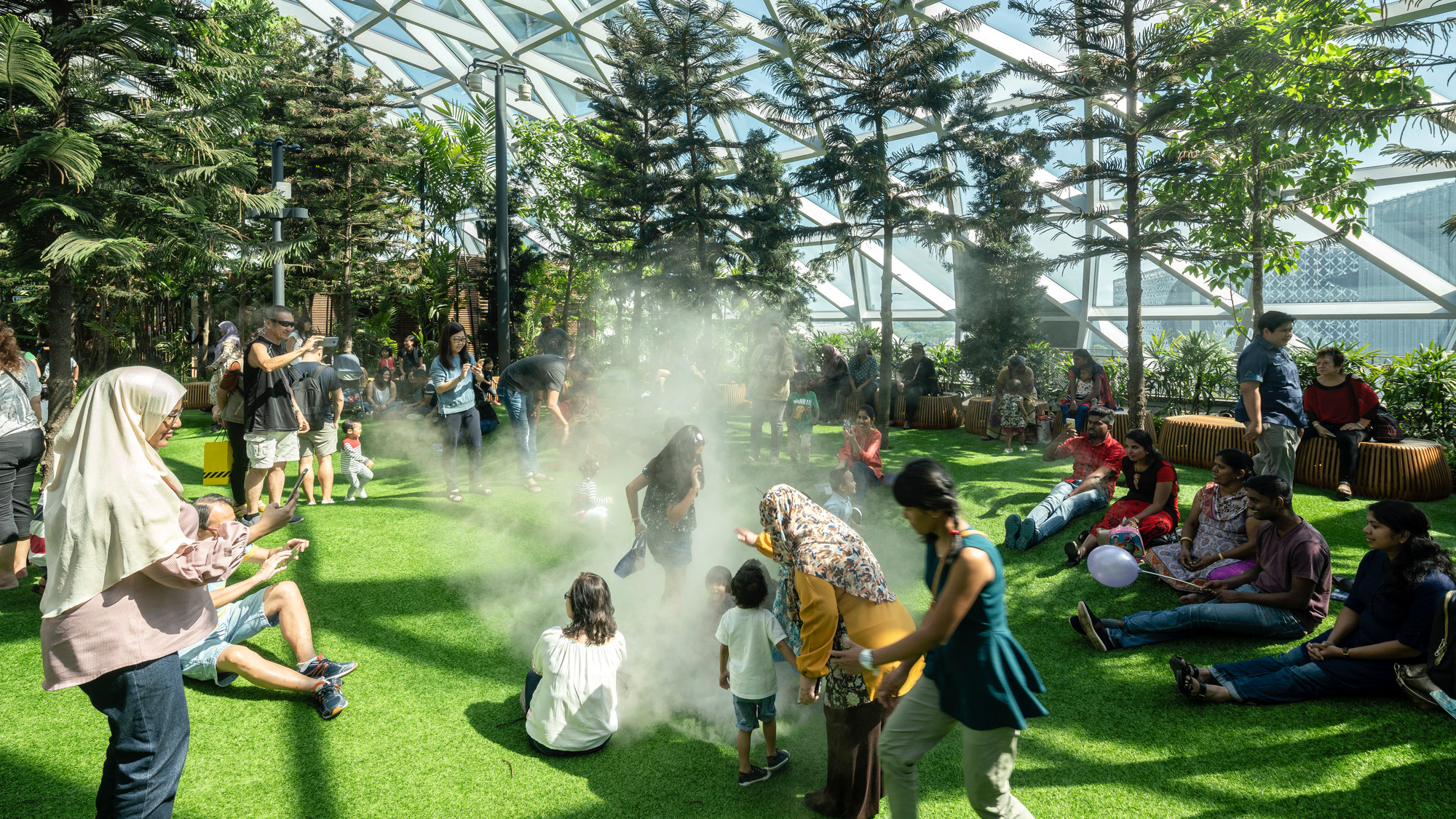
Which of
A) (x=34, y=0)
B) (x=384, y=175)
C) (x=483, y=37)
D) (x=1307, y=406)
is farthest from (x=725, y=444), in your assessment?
(x=483, y=37)

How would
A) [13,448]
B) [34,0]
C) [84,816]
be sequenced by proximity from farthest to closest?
[34,0] → [13,448] → [84,816]

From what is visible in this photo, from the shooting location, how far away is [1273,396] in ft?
16.7

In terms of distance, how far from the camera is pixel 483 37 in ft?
54.2

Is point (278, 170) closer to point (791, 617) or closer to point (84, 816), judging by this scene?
point (84, 816)

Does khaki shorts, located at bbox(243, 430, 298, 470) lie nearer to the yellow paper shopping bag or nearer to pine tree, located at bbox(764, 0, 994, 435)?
the yellow paper shopping bag

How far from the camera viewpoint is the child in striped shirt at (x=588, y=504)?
6129mm

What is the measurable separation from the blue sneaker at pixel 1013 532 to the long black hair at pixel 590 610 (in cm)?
359

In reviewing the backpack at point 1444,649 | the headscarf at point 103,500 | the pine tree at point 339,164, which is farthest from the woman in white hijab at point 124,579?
the pine tree at point 339,164

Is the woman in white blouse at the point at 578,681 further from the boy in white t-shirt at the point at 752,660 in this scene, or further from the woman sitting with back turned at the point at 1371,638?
the woman sitting with back turned at the point at 1371,638

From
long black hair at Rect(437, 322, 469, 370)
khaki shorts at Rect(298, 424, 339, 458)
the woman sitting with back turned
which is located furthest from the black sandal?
khaki shorts at Rect(298, 424, 339, 458)

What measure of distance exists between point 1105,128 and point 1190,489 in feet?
11.9

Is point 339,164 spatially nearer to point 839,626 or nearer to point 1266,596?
point 839,626

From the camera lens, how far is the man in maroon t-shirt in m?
3.85

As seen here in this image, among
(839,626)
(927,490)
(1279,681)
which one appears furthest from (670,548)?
(1279,681)
